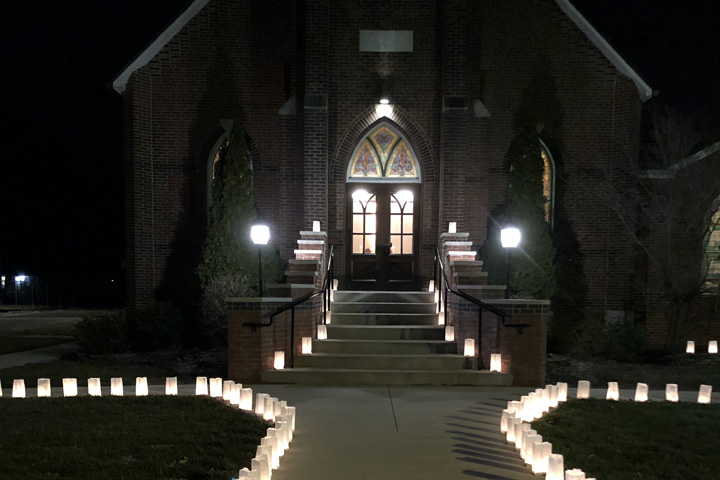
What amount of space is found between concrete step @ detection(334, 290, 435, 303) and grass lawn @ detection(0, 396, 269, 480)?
4.39 m

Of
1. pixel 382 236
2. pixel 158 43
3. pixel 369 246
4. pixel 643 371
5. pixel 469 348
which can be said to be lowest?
pixel 643 371

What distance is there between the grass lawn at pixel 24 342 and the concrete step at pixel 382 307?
A: 7.64 meters

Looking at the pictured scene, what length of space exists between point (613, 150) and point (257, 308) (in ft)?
31.4

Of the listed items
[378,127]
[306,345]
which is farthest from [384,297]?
[378,127]

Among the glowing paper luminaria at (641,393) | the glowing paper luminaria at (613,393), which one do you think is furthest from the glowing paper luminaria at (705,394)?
the glowing paper luminaria at (613,393)

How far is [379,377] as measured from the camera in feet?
26.3

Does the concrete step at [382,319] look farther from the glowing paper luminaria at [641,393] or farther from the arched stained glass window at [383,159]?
the arched stained glass window at [383,159]

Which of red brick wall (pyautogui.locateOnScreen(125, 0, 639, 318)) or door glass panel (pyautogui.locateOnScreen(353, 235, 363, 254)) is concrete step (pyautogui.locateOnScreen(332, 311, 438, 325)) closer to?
red brick wall (pyautogui.locateOnScreen(125, 0, 639, 318))

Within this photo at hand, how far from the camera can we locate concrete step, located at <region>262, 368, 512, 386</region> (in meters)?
7.97

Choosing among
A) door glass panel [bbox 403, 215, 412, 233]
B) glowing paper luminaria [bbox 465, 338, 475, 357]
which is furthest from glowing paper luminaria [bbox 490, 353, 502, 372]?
door glass panel [bbox 403, 215, 412, 233]

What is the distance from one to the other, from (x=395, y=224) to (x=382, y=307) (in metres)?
3.14

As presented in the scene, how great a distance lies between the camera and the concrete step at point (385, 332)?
920 cm

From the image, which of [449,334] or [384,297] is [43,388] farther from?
[449,334]

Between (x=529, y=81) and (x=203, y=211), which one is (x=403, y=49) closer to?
(x=529, y=81)
